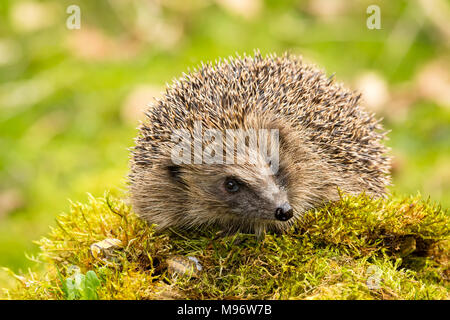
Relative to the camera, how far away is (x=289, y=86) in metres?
4.23

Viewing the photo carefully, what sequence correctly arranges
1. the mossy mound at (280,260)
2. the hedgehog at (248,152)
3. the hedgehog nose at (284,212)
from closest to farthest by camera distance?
the mossy mound at (280,260) → the hedgehog nose at (284,212) → the hedgehog at (248,152)

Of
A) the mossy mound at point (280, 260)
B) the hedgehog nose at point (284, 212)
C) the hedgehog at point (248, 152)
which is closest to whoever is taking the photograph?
the mossy mound at point (280, 260)

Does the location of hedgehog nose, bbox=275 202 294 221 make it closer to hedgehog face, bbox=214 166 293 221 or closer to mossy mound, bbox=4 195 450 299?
hedgehog face, bbox=214 166 293 221

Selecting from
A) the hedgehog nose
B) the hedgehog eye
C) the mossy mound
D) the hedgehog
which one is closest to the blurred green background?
the hedgehog

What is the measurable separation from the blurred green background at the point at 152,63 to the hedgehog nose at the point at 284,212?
4.37 meters

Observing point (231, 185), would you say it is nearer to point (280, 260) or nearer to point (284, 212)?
point (284, 212)

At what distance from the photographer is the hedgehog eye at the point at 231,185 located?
376cm

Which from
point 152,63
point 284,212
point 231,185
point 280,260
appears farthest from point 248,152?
point 152,63

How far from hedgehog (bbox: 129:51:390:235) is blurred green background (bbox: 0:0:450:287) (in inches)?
136

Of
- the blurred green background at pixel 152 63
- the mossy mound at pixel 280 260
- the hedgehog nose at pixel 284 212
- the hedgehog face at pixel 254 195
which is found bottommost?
the mossy mound at pixel 280 260

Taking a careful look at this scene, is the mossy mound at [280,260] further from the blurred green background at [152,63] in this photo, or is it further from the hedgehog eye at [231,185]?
the blurred green background at [152,63]

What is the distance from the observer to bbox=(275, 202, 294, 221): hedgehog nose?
351 cm

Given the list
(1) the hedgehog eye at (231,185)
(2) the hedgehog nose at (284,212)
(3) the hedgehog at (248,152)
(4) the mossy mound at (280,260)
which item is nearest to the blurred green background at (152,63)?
(3) the hedgehog at (248,152)
